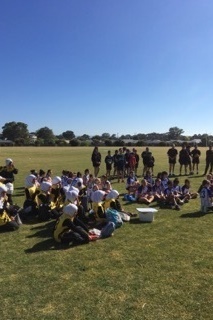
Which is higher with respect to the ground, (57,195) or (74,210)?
(74,210)

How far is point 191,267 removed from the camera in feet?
24.3

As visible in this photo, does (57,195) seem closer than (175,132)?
Yes

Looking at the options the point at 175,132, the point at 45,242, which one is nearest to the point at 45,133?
the point at 175,132

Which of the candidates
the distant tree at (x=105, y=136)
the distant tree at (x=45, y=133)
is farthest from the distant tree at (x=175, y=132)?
the distant tree at (x=45, y=133)

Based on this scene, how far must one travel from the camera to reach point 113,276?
7.00 m

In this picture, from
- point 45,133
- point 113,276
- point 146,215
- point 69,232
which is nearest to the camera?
point 113,276

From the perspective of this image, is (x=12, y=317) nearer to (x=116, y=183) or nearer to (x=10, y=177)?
(x=10, y=177)

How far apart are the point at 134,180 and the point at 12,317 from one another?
11.5m

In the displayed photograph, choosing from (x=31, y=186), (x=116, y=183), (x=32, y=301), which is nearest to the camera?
(x=32, y=301)

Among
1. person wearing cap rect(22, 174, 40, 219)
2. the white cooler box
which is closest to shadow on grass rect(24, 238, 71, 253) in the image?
person wearing cap rect(22, 174, 40, 219)

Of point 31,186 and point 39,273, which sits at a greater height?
point 31,186

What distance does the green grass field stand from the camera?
18.8 feet

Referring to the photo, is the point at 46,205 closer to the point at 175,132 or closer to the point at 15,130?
the point at 15,130

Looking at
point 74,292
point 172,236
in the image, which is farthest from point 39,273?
point 172,236
